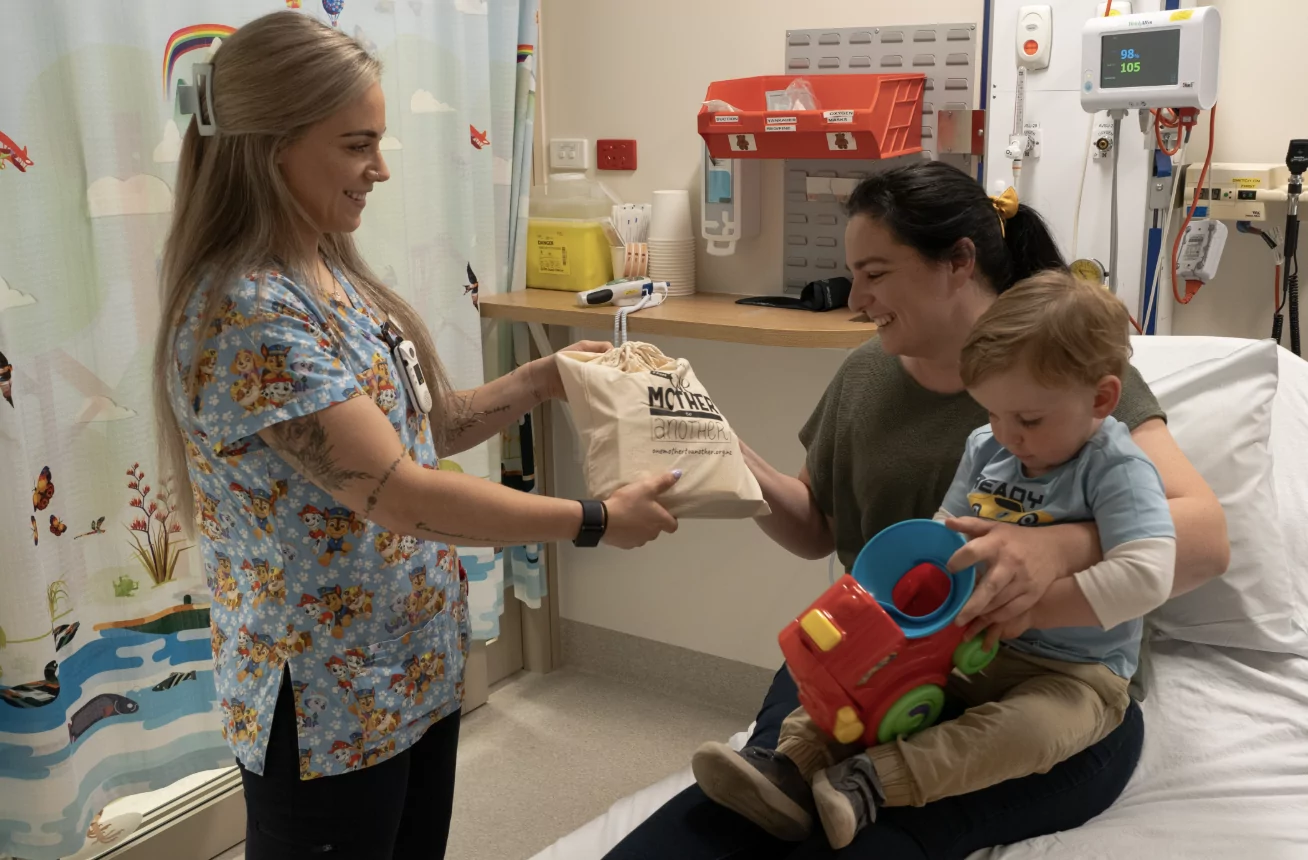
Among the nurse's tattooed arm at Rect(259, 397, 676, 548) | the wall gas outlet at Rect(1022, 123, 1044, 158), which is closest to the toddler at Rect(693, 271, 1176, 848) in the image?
the nurse's tattooed arm at Rect(259, 397, 676, 548)

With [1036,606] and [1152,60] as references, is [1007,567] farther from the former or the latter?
[1152,60]

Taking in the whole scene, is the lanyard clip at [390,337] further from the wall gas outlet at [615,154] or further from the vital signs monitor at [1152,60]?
the wall gas outlet at [615,154]

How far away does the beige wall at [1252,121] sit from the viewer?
7.16ft

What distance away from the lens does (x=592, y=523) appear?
1416 millimetres

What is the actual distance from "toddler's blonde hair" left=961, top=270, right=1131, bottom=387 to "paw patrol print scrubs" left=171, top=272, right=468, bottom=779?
70 cm

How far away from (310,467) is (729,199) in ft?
5.34

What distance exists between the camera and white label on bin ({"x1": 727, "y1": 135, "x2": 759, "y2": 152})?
8.20 ft

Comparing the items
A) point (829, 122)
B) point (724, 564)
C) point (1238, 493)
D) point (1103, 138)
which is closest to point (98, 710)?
point (724, 564)

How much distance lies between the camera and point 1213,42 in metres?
2.05

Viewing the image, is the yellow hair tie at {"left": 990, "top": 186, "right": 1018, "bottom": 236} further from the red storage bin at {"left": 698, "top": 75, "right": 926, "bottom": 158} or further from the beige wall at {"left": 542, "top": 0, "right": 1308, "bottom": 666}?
the beige wall at {"left": 542, "top": 0, "right": 1308, "bottom": 666}

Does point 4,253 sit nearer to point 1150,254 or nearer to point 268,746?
point 268,746

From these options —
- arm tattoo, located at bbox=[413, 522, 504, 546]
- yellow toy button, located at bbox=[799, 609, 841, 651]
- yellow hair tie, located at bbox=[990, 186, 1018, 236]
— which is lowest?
yellow toy button, located at bbox=[799, 609, 841, 651]

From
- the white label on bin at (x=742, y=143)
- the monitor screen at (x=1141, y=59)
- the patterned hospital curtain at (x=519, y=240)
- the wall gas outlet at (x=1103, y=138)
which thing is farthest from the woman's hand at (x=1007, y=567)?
the patterned hospital curtain at (x=519, y=240)

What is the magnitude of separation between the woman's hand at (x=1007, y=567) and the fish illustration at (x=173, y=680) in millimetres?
1485
